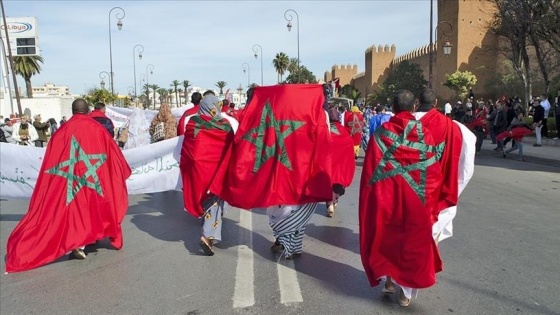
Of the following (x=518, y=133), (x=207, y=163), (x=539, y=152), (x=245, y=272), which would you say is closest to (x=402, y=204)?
(x=245, y=272)

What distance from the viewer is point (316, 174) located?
193 inches

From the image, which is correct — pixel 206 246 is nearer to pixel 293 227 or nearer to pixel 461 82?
pixel 293 227

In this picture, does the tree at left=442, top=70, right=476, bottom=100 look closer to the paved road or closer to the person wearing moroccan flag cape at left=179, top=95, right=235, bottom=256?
the paved road

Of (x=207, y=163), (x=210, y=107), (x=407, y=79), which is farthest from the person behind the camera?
(x=407, y=79)

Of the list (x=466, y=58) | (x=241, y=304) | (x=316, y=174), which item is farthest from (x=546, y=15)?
(x=466, y=58)

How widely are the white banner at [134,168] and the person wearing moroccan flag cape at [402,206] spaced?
13.1 feet

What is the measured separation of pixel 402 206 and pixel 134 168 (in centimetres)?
484

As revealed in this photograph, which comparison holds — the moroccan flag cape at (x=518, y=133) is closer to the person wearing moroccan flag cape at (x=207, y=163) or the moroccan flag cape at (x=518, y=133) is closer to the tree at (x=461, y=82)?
the person wearing moroccan flag cape at (x=207, y=163)

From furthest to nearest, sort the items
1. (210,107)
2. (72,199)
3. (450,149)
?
(210,107) < (72,199) < (450,149)

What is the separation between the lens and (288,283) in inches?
173

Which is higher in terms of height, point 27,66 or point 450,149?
point 27,66

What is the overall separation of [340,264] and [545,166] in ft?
35.7

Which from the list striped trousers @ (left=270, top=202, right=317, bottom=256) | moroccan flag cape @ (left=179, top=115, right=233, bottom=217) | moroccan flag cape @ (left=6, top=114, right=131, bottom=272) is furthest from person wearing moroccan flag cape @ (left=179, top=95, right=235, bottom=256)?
moroccan flag cape @ (left=6, top=114, right=131, bottom=272)

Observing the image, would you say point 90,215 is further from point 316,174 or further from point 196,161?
point 316,174
